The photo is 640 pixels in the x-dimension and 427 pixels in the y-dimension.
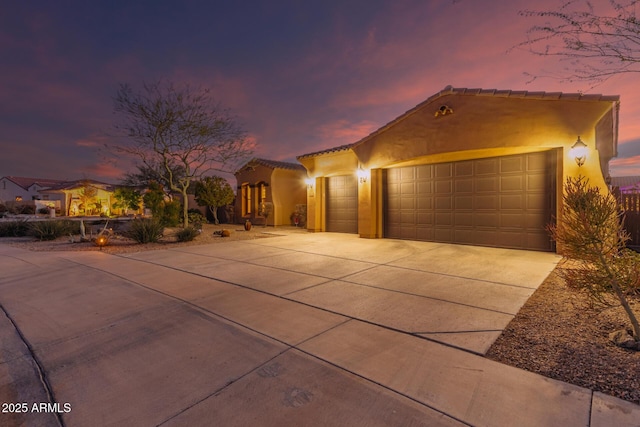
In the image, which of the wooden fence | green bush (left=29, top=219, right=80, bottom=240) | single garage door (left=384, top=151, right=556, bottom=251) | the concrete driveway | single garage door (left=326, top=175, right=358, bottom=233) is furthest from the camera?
single garage door (left=326, top=175, right=358, bottom=233)

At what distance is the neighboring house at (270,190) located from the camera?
1769 centimetres

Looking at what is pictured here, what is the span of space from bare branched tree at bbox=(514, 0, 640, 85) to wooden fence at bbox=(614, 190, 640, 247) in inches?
227

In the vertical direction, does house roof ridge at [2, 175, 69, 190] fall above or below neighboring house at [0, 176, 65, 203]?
above

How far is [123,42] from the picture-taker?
12.5 metres

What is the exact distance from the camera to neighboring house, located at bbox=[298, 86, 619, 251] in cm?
701

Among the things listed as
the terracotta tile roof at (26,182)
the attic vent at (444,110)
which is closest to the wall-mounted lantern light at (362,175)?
the attic vent at (444,110)

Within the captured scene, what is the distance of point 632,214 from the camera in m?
7.43

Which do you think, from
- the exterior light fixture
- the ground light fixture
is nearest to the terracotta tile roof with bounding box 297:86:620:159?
the exterior light fixture

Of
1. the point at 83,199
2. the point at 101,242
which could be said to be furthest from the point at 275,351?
the point at 83,199

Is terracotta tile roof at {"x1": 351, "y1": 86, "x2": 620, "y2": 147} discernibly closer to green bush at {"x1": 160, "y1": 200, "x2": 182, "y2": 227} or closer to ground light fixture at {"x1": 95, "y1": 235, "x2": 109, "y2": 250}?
ground light fixture at {"x1": 95, "y1": 235, "x2": 109, "y2": 250}

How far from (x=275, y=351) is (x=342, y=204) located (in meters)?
10.7

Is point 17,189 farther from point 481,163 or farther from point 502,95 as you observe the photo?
point 502,95

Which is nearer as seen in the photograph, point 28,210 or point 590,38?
point 590,38

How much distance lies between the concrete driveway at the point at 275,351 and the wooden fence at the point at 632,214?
4362 mm
